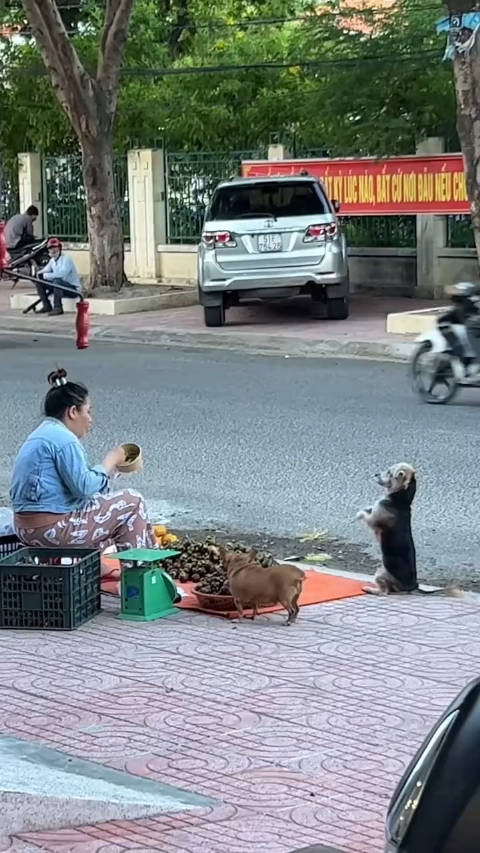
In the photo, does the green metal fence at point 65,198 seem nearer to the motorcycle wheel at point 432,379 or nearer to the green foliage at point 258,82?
the green foliage at point 258,82

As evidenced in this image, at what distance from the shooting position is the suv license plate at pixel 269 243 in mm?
19641

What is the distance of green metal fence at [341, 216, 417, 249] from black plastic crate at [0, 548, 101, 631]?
56.1 ft

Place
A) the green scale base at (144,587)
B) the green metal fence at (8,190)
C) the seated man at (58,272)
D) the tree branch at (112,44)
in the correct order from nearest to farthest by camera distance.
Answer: the green scale base at (144,587), the seated man at (58,272), the tree branch at (112,44), the green metal fence at (8,190)

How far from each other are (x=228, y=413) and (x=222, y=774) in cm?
822

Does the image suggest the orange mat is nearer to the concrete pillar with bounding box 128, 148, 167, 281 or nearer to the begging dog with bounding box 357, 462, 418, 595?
the begging dog with bounding box 357, 462, 418, 595

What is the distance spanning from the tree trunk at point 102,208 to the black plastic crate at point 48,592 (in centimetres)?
1685

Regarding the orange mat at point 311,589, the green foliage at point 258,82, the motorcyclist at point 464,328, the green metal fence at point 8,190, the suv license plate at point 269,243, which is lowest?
the orange mat at point 311,589

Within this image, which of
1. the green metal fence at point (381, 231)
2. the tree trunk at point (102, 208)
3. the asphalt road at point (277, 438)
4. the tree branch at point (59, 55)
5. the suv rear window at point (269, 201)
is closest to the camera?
the asphalt road at point (277, 438)

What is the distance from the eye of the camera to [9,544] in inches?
295

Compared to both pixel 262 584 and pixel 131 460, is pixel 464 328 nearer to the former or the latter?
pixel 131 460

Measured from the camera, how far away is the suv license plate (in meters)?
19.6

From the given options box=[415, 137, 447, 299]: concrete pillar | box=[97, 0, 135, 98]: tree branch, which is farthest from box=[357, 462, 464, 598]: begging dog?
box=[97, 0, 135, 98]: tree branch

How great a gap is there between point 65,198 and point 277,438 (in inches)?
747

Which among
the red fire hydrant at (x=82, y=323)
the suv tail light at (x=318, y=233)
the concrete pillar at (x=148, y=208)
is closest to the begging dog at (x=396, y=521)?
the red fire hydrant at (x=82, y=323)
